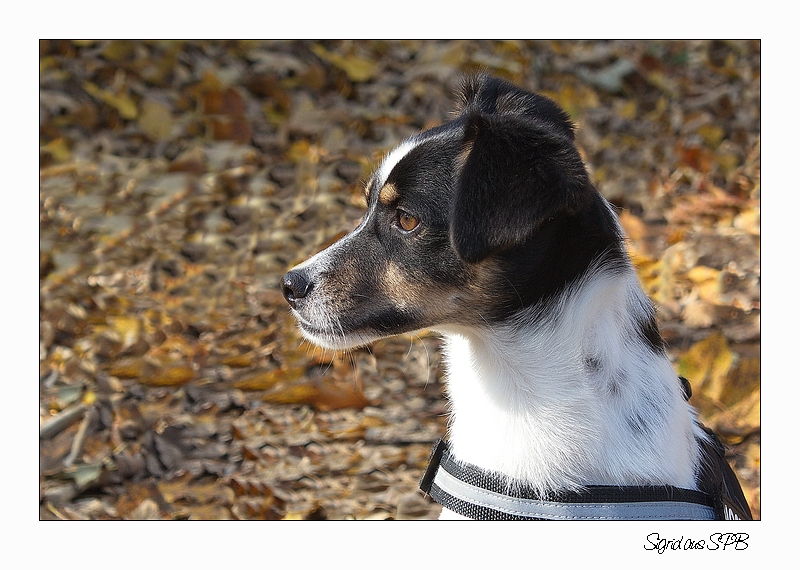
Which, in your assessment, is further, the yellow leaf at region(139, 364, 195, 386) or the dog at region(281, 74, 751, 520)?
the yellow leaf at region(139, 364, 195, 386)

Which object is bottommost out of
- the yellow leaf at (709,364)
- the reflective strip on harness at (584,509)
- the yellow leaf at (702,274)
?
the reflective strip on harness at (584,509)

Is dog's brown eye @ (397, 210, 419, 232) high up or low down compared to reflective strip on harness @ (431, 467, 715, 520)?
up

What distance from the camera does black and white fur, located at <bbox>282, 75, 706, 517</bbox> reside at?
1.84 meters

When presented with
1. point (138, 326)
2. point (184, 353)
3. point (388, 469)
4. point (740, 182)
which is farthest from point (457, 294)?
point (740, 182)

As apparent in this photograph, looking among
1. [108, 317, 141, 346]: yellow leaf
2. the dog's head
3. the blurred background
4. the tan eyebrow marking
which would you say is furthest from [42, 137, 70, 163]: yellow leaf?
the tan eyebrow marking

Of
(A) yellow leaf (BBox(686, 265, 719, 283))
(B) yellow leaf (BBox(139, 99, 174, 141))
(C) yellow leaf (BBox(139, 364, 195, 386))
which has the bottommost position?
(C) yellow leaf (BBox(139, 364, 195, 386))

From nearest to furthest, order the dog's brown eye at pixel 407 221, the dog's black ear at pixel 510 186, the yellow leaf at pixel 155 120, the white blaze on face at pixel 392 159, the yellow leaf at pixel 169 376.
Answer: the dog's black ear at pixel 510 186, the dog's brown eye at pixel 407 221, the white blaze on face at pixel 392 159, the yellow leaf at pixel 169 376, the yellow leaf at pixel 155 120

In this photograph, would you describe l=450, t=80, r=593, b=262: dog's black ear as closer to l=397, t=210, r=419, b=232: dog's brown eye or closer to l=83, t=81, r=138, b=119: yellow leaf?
l=397, t=210, r=419, b=232: dog's brown eye

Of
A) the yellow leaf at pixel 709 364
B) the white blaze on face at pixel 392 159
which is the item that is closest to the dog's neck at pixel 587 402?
the white blaze on face at pixel 392 159

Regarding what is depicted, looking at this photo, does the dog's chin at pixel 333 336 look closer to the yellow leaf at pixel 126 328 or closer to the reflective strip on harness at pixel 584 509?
the reflective strip on harness at pixel 584 509

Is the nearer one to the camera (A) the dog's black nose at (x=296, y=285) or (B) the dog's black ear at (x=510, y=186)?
(B) the dog's black ear at (x=510, y=186)

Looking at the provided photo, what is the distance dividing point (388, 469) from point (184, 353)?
1.55 meters

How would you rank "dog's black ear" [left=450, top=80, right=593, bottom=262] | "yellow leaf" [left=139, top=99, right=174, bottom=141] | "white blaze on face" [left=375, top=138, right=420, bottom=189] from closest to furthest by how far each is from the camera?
"dog's black ear" [left=450, top=80, right=593, bottom=262], "white blaze on face" [left=375, top=138, right=420, bottom=189], "yellow leaf" [left=139, top=99, right=174, bottom=141]

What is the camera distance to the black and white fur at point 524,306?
6.03ft
